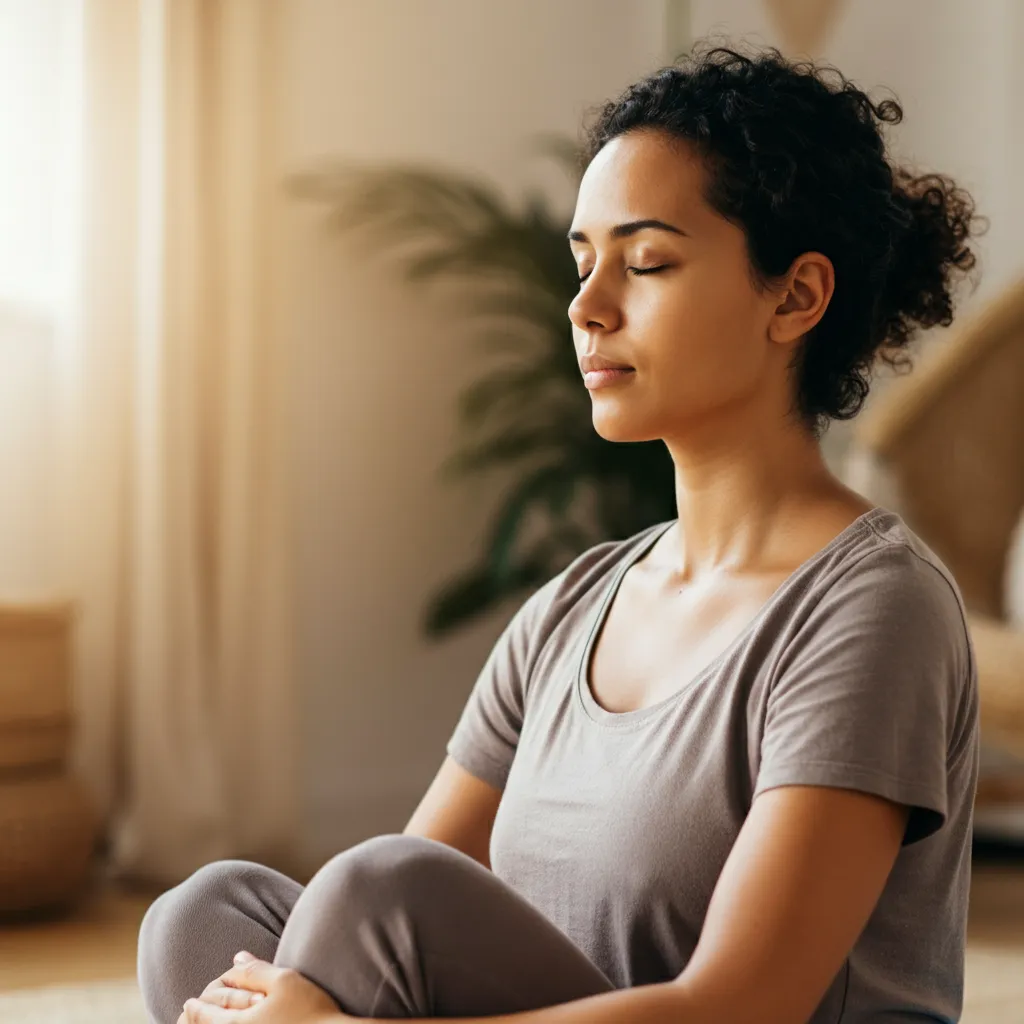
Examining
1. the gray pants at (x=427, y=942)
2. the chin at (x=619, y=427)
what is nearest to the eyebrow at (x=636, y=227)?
the chin at (x=619, y=427)

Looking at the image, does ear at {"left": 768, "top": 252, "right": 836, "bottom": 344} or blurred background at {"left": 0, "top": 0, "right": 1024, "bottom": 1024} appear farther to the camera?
blurred background at {"left": 0, "top": 0, "right": 1024, "bottom": 1024}

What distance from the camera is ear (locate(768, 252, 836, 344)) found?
1.10 meters

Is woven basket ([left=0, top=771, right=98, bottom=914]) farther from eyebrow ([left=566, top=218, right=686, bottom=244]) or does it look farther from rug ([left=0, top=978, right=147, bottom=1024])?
eyebrow ([left=566, top=218, right=686, bottom=244])

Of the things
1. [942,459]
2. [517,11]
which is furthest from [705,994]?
[517,11]

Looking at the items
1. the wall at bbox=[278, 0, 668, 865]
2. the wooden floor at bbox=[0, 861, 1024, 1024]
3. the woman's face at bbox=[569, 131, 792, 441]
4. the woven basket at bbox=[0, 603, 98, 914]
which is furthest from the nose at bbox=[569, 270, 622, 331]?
the wall at bbox=[278, 0, 668, 865]

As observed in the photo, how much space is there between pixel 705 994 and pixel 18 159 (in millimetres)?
2371

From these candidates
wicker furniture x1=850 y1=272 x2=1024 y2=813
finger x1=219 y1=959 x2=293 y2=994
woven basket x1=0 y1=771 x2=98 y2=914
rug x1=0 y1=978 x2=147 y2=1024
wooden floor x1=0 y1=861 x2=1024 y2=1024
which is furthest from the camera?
wicker furniture x1=850 y1=272 x2=1024 y2=813

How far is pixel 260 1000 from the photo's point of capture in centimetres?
99

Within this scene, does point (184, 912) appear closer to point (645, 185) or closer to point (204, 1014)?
point (204, 1014)

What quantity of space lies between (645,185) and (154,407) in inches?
69.7

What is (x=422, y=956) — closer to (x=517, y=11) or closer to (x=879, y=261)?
(x=879, y=261)

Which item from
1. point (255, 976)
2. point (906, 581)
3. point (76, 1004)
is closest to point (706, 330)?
point (906, 581)

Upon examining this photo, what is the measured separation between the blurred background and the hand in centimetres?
132

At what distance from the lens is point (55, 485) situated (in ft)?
9.24
